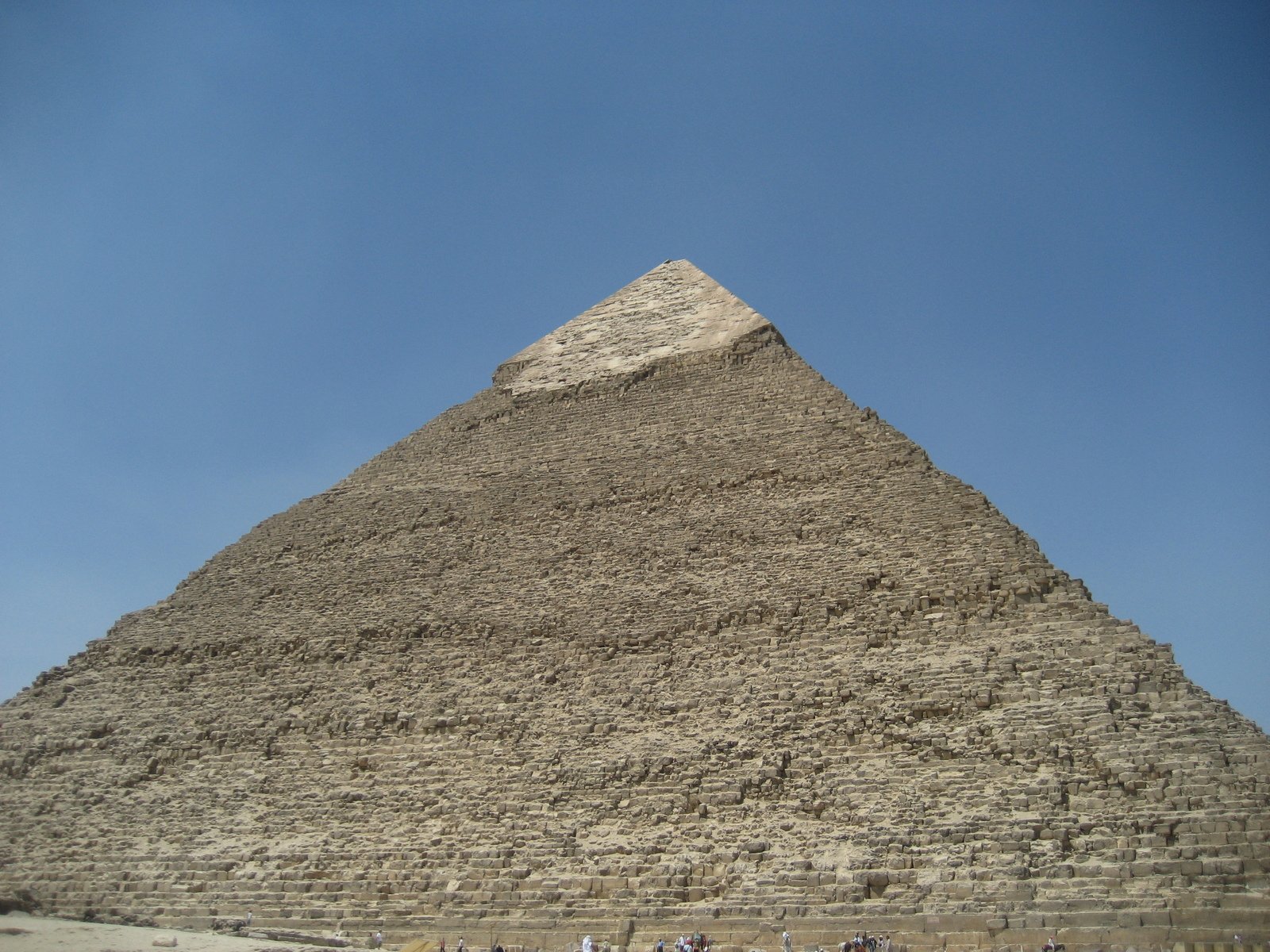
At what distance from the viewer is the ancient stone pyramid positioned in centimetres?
764

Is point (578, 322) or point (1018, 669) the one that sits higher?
point (578, 322)

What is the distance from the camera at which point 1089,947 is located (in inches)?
268

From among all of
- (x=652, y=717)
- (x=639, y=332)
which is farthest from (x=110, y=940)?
(x=639, y=332)

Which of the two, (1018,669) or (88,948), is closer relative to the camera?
(88,948)

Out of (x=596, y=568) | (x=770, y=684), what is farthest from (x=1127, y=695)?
(x=596, y=568)

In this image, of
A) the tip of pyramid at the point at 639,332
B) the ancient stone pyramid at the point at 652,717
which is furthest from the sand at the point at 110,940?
the tip of pyramid at the point at 639,332

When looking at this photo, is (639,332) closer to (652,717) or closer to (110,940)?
(652,717)

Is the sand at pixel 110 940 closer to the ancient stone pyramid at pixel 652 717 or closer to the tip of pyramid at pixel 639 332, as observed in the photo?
the ancient stone pyramid at pixel 652 717

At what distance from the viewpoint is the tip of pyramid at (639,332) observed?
14.4 m

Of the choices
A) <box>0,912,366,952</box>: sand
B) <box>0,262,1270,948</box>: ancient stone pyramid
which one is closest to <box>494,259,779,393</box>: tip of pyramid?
<box>0,262,1270,948</box>: ancient stone pyramid

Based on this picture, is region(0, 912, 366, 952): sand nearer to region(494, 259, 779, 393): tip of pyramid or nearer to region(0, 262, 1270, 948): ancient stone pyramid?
region(0, 262, 1270, 948): ancient stone pyramid

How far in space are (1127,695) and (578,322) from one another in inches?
407

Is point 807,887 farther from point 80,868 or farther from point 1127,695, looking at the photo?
point 80,868

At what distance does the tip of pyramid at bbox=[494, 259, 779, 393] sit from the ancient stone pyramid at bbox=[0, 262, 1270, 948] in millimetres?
189
